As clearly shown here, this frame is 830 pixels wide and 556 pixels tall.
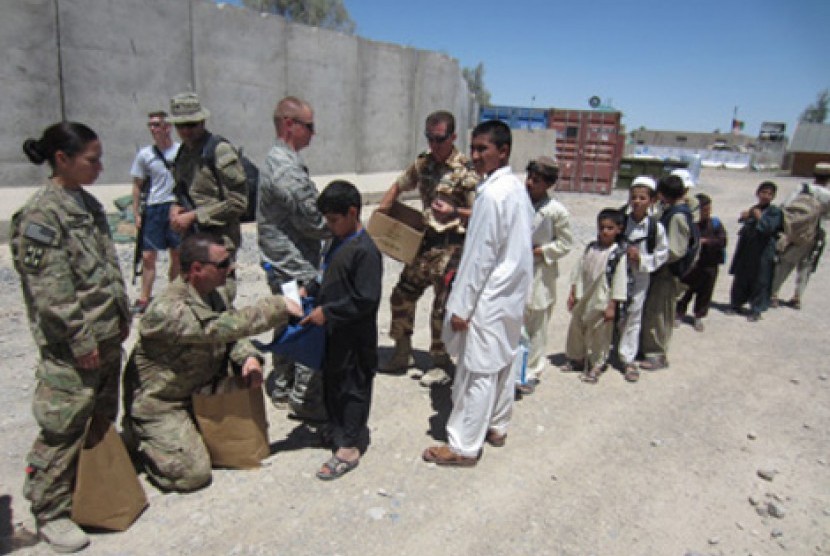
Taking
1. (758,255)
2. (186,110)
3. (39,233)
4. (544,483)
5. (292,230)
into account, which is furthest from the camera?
(758,255)

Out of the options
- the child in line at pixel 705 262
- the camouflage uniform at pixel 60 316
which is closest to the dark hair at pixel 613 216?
the child in line at pixel 705 262

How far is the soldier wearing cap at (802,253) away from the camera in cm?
741

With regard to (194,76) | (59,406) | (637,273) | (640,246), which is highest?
(194,76)

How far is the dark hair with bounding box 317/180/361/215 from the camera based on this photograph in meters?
3.12

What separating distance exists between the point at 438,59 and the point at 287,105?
1231 cm

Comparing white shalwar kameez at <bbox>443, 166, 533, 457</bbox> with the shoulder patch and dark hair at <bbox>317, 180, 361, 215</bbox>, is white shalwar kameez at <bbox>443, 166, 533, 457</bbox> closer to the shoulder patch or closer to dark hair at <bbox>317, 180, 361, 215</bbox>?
dark hair at <bbox>317, 180, 361, 215</bbox>

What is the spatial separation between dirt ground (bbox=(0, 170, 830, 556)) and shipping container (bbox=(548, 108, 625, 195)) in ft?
51.3

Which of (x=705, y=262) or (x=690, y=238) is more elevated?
(x=690, y=238)

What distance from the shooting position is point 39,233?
8.06 ft

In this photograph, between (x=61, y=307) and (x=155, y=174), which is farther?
(x=155, y=174)

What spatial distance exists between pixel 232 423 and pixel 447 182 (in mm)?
2300

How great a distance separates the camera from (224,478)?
3188 mm

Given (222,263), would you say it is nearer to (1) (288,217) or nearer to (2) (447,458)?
(1) (288,217)

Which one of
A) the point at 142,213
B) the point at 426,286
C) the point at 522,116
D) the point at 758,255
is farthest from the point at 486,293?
the point at 522,116
